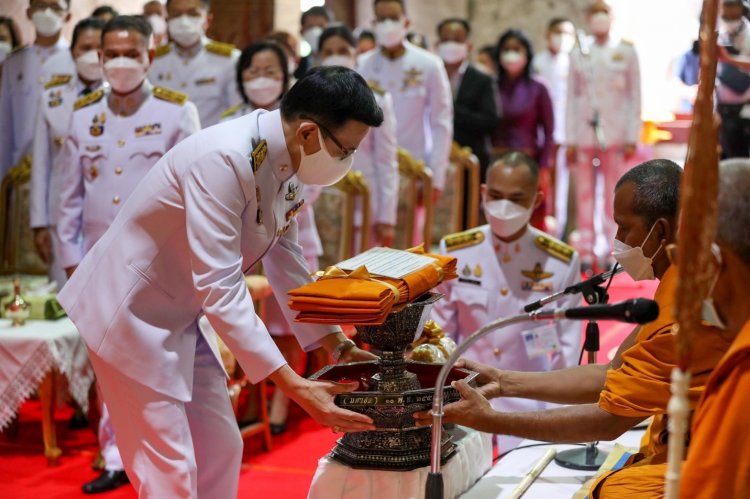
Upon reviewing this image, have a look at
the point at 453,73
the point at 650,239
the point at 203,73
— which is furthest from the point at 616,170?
the point at 650,239

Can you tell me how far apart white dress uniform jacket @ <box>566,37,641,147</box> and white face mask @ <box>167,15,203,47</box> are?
341 cm

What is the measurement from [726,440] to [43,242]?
12.3 ft

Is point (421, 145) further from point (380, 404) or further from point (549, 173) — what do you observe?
point (380, 404)

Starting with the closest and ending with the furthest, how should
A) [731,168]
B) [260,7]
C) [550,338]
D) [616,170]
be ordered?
[731,168] < [550,338] < [260,7] < [616,170]

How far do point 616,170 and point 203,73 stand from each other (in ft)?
12.1

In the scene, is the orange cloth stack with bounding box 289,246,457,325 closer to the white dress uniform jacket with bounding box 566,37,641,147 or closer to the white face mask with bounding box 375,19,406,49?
the white face mask with bounding box 375,19,406,49

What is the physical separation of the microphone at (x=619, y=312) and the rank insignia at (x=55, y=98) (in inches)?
146

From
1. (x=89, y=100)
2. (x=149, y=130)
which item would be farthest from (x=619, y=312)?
(x=89, y=100)

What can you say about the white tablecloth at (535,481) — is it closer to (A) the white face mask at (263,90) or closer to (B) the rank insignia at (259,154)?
(B) the rank insignia at (259,154)

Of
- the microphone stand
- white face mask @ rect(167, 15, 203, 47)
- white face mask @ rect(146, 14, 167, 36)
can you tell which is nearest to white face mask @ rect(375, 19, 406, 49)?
white face mask @ rect(167, 15, 203, 47)

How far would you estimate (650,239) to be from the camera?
2.62m

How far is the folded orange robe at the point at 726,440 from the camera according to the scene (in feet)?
5.54

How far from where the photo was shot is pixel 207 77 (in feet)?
19.2

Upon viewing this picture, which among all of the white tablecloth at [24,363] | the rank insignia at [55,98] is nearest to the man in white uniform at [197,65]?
the rank insignia at [55,98]
